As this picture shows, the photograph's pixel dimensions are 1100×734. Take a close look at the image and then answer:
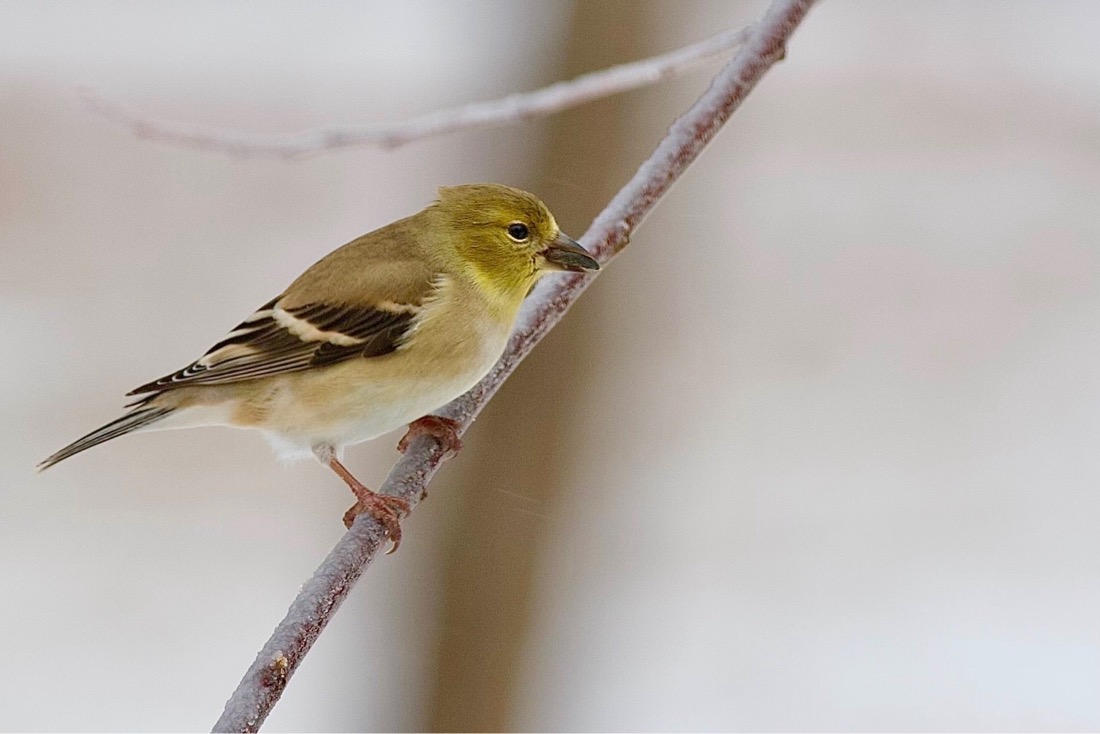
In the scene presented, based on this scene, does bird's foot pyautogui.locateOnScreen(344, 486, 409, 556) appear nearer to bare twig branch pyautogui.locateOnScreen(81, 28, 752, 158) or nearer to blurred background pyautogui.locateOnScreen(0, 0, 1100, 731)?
bare twig branch pyautogui.locateOnScreen(81, 28, 752, 158)

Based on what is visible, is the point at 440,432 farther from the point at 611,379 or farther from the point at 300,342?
the point at 611,379

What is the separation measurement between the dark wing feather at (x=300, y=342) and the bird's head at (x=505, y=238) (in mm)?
173

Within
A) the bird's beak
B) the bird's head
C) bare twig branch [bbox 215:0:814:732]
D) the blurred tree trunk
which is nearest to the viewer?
bare twig branch [bbox 215:0:814:732]

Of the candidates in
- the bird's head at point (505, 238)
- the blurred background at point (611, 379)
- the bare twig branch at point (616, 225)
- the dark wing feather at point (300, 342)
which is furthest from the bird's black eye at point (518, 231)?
the blurred background at point (611, 379)

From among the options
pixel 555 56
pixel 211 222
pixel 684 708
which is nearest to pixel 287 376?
pixel 555 56

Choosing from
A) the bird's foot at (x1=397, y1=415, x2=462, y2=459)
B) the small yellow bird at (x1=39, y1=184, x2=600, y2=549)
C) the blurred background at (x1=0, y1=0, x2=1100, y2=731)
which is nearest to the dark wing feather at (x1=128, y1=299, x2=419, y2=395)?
the small yellow bird at (x1=39, y1=184, x2=600, y2=549)

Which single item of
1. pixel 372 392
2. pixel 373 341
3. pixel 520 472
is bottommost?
pixel 372 392

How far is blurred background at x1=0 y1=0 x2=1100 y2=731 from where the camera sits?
4.46m

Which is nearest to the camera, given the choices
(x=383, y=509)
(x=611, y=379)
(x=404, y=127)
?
(x=383, y=509)

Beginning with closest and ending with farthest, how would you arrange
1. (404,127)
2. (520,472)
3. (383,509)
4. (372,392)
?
(383,509) → (404,127) → (372,392) → (520,472)

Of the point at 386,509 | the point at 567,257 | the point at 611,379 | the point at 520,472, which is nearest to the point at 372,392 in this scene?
the point at 386,509

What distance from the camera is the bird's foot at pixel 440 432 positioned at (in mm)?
2211

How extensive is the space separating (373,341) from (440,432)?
22 centimetres

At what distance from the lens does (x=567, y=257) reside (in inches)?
87.5
